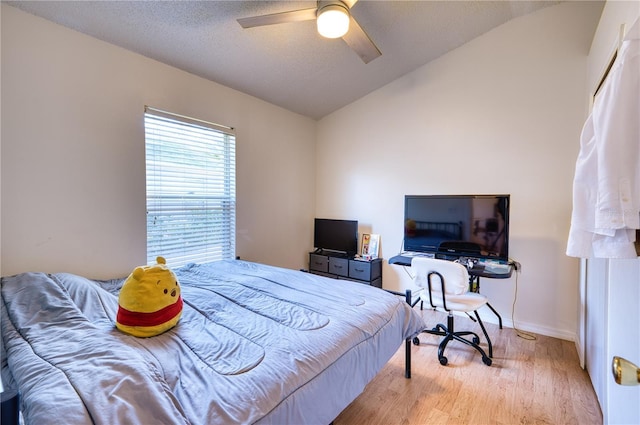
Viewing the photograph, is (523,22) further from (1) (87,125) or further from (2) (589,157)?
(1) (87,125)

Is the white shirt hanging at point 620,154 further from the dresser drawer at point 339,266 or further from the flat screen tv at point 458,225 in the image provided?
the dresser drawer at point 339,266

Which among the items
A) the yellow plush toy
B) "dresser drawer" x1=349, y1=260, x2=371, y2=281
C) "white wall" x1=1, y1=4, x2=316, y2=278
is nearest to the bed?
the yellow plush toy

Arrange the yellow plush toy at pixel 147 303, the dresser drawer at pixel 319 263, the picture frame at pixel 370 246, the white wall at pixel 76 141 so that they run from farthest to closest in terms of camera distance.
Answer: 1. the dresser drawer at pixel 319 263
2. the picture frame at pixel 370 246
3. the white wall at pixel 76 141
4. the yellow plush toy at pixel 147 303

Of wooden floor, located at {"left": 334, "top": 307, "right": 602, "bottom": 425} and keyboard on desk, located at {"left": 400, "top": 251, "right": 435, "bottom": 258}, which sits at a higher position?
keyboard on desk, located at {"left": 400, "top": 251, "right": 435, "bottom": 258}

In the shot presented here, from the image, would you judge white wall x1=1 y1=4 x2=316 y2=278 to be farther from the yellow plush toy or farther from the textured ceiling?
the yellow plush toy

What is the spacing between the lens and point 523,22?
2.79m

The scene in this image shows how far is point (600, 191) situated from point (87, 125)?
2.88 meters

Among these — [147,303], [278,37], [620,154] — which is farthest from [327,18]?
[147,303]

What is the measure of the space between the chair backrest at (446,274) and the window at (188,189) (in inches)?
78.5

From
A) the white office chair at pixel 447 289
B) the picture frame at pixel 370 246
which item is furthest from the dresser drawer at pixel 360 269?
the white office chair at pixel 447 289

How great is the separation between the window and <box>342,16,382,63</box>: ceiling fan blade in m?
1.62

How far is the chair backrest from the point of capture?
225 centimetres

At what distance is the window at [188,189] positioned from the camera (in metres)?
2.55

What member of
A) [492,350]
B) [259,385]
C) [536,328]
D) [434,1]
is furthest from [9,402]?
[536,328]
